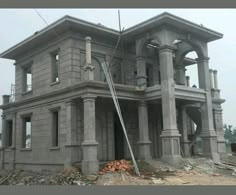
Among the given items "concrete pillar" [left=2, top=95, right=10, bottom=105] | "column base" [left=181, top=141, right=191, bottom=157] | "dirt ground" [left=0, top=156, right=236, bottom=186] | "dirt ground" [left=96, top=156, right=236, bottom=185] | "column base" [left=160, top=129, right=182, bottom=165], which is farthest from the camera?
"concrete pillar" [left=2, top=95, right=10, bottom=105]

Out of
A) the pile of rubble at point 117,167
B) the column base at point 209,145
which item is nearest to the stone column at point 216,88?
the column base at point 209,145

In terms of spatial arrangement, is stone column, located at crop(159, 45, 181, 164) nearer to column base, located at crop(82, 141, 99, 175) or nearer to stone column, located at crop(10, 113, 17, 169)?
column base, located at crop(82, 141, 99, 175)

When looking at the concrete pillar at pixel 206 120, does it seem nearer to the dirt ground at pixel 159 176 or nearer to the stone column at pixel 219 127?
the dirt ground at pixel 159 176

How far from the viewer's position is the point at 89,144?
16.5m

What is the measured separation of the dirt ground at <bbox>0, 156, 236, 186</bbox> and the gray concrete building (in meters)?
0.73

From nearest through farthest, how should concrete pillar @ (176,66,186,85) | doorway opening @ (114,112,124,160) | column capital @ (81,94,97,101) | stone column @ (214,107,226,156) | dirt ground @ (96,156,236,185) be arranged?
dirt ground @ (96,156,236,185) < column capital @ (81,94,97,101) < doorway opening @ (114,112,124,160) < concrete pillar @ (176,66,186,85) < stone column @ (214,107,226,156)

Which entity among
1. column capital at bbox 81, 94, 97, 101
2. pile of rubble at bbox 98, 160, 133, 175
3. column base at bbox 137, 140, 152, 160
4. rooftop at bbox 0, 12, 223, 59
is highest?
rooftop at bbox 0, 12, 223, 59

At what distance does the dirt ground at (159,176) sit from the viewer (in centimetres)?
1441

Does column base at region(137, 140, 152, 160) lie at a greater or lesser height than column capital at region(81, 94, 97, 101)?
lesser

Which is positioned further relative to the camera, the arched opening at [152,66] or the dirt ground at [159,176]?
the arched opening at [152,66]

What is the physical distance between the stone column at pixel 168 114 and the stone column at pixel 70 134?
4697 millimetres

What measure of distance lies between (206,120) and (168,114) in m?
3.47

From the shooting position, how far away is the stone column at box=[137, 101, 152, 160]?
751 inches

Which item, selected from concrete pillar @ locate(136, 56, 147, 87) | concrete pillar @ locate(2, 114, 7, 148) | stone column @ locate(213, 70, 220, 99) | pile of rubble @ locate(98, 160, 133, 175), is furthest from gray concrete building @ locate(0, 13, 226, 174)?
stone column @ locate(213, 70, 220, 99)
